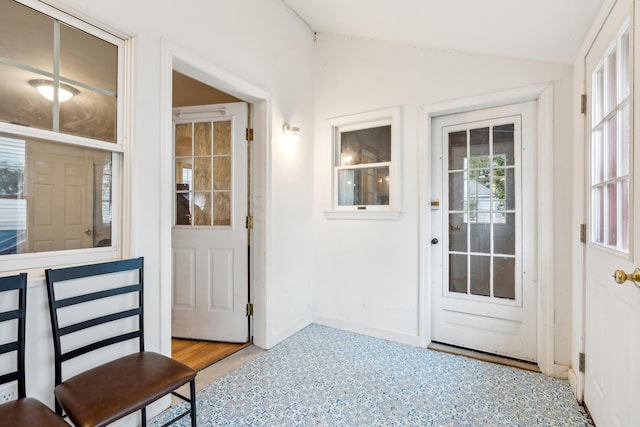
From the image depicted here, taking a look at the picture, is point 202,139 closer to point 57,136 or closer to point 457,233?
point 57,136

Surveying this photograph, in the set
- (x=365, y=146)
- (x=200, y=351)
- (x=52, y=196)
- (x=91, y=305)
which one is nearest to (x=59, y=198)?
(x=52, y=196)

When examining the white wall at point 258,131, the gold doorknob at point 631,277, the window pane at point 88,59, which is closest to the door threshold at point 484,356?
the white wall at point 258,131

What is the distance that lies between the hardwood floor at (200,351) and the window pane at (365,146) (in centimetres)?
199

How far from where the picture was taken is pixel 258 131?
2811 millimetres

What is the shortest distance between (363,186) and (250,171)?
42.6 inches

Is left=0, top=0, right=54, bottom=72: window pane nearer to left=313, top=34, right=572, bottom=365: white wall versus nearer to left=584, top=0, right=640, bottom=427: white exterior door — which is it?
left=313, top=34, right=572, bottom=365: white wall

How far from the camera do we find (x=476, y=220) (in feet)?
8.82

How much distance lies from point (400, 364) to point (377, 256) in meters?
0.94

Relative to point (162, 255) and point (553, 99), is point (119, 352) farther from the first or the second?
point (553, 99)

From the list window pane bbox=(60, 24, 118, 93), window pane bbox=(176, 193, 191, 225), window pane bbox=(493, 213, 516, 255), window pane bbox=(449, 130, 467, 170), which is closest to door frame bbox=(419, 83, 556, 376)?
window pane bbox=(493, 213, 516, 255)

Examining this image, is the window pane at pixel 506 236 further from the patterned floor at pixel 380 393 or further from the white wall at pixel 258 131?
the white wall at pixel 258 131

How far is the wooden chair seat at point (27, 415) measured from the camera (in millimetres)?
1101

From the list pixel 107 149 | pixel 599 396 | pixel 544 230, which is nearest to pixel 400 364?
pixel 599 396

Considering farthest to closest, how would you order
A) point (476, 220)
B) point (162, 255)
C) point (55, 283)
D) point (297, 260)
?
point (297, 260) → point (476, 220) → point (162, 255) → point (55, 283)
